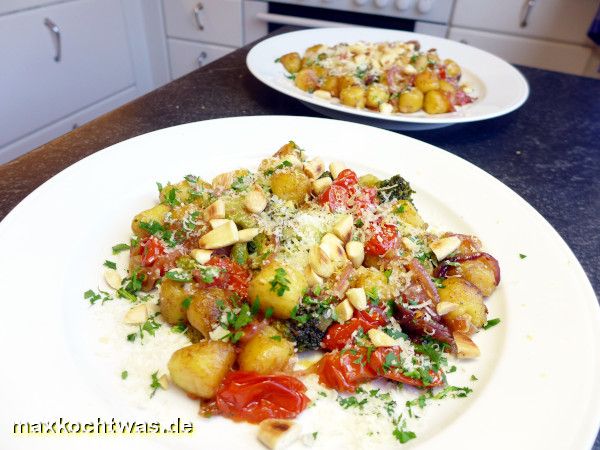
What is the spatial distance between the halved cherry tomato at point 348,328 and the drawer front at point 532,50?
2.73 m

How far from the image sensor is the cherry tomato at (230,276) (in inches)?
37.9

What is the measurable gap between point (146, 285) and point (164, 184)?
1.13ft

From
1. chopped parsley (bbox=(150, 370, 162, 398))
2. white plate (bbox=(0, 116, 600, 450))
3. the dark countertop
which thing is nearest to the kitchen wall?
the dark countertop

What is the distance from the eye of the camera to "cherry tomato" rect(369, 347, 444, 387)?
838mm

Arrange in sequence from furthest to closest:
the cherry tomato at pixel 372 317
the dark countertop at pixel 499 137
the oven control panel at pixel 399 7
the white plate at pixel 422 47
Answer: the oven control panel at pixel 399 7
the white plate at pixel 422 47
the dark countertop at pixel 499 137
the cherry tomato at pixel 372 317

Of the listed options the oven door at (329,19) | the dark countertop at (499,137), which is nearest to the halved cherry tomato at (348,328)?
the dark countertop at (499,137)

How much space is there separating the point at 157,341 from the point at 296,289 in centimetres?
29

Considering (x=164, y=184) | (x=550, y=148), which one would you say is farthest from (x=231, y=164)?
(x=550, y=148)

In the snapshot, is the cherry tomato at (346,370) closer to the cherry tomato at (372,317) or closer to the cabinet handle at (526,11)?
the cherry tomato at (372,317)

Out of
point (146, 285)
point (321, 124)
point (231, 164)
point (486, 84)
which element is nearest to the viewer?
point (146, 285)

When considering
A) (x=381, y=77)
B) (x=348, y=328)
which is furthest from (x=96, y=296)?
(x=381, y=77)

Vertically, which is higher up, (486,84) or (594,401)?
(594,401)

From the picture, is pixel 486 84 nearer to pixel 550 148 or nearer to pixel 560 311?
pixel 550 148

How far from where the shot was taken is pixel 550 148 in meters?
1.74
